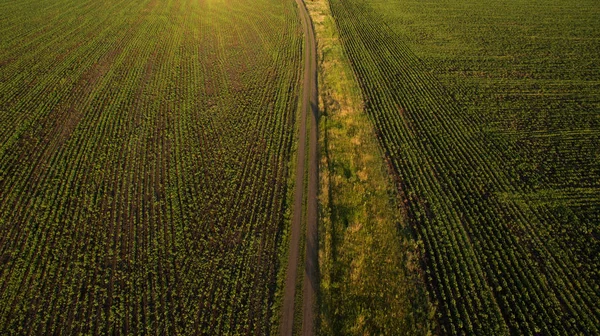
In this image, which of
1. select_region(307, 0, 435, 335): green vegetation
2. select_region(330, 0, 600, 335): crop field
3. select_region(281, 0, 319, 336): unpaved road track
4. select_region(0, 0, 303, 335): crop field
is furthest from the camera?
select_region(330, 0, 600, 335): crop field

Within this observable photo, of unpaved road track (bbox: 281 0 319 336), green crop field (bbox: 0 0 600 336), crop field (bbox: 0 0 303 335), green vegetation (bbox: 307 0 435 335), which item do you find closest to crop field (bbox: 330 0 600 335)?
green crop field (bbox: 0 0 600 336)

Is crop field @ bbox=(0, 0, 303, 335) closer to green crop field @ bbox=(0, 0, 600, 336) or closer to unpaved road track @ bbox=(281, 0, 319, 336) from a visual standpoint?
green crop field @ bbox=(0, 0, 600, 336)

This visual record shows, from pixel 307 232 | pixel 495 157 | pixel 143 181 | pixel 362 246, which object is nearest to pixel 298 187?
pixel 307 232

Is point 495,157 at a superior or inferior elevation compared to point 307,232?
superior

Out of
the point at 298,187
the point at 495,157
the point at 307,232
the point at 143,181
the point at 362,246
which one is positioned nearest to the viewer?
the point at 362,246

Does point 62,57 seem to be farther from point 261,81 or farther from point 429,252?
point 429,252

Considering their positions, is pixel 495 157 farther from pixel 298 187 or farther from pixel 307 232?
pixel 307 232

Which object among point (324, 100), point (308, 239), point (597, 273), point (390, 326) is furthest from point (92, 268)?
point (597, 273)
